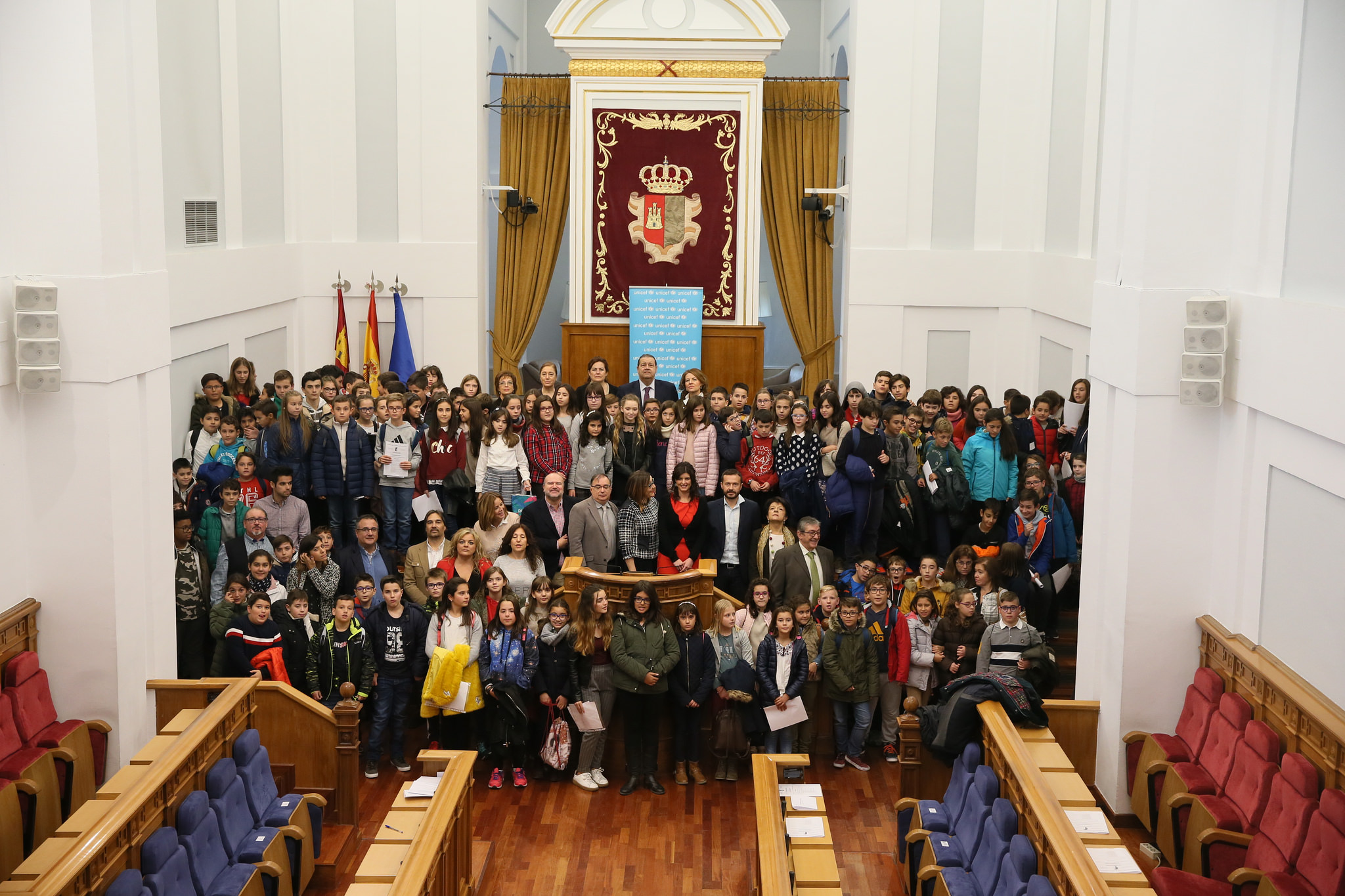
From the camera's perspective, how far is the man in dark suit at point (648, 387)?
11641mm

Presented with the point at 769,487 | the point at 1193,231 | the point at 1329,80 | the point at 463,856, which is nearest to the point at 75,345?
the point at 463,856

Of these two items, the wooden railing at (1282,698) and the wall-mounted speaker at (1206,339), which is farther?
the wall-mounted speaker at (1206,339)

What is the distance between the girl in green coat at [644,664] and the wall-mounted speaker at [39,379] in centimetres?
365

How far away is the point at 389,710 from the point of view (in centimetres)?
860

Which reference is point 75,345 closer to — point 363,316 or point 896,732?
point 896,732

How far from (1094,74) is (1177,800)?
7227 mm

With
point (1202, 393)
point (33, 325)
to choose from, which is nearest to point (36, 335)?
point (33, 325)

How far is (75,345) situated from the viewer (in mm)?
7352

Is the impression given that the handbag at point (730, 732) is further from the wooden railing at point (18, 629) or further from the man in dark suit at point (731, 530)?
the wooden railing at point (18, 629)

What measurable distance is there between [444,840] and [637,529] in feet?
10.6

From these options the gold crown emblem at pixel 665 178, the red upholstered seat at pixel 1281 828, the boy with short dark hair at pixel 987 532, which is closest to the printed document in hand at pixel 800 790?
the red upholstered seat at pixel 1281 828

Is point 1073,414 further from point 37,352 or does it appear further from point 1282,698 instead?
point 37,352

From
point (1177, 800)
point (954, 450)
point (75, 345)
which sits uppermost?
point (75, 345)

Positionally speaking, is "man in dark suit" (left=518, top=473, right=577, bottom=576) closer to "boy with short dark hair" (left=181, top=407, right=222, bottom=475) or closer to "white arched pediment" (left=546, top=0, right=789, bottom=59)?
"boy with short dark hair" (left=181, top=407, right=222, bottom=475)
